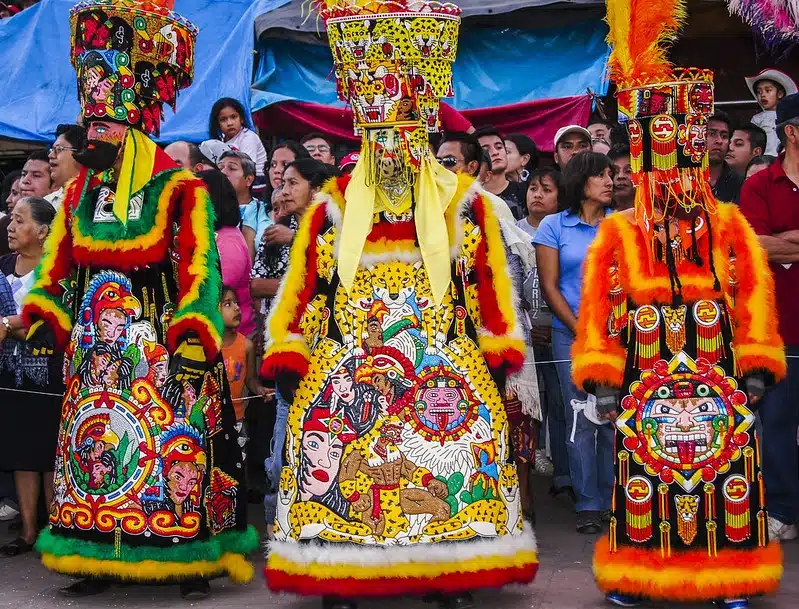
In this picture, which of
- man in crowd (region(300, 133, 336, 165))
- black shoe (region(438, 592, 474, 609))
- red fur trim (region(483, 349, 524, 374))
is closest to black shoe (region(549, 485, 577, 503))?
black shoe (region(438, 592, 474, 609))

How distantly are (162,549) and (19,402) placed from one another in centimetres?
182

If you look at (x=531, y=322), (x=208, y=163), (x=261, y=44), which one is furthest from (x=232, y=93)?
(x=531, y=322)

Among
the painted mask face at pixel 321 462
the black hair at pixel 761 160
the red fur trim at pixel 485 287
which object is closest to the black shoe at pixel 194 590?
the painted mask face at pixel 321 462

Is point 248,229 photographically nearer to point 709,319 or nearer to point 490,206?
point 490,206

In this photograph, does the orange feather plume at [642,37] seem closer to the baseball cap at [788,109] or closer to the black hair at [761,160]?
the baseball cap at [788,109]

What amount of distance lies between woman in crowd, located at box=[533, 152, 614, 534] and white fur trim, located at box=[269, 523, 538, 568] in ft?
6.60

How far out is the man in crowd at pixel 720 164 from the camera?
28.6 ft

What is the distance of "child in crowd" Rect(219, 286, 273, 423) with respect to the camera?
25.3 feet

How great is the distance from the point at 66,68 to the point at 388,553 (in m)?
8.83

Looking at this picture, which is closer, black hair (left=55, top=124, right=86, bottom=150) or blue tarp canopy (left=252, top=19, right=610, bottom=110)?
black hair (left=55, top=124, right=86, bottom=150)

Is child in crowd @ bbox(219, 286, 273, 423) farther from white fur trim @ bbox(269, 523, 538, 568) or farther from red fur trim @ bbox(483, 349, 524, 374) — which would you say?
A: red fur trim @ bbox(483, 349, 524, 374)

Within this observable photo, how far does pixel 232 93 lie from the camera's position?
1204 cm

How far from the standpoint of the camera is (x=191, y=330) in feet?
20.5

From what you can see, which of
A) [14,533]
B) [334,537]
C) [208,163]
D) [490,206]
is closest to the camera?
[334,537]
